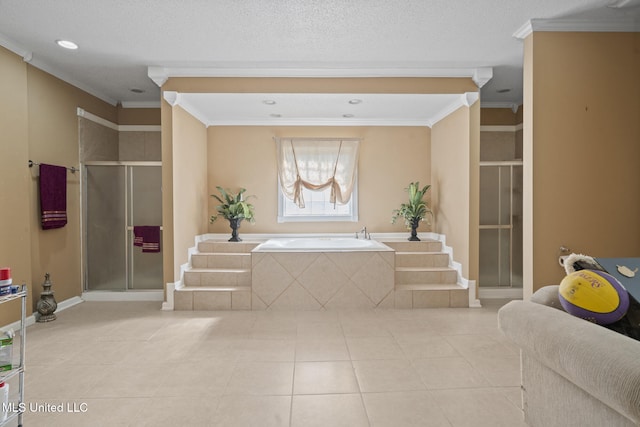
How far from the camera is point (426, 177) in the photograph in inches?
206

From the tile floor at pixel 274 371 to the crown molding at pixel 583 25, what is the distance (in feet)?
8.14

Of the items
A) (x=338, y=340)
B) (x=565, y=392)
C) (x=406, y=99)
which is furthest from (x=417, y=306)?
(x=565, y=392)

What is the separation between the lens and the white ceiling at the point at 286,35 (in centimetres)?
262

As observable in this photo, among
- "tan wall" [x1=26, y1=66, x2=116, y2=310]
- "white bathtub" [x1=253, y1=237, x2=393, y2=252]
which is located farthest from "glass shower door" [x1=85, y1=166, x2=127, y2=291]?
"white bathtub" [x1=253, y1=237, x2=393, y2=252]

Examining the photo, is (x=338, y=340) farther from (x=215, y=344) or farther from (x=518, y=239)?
(x=518, y=239)

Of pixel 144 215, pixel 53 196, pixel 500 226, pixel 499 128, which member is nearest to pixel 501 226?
pixel 500 226

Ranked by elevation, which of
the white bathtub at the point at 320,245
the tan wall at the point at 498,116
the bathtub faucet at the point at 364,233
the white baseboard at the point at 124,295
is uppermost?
the tan wall at the point at 498,116

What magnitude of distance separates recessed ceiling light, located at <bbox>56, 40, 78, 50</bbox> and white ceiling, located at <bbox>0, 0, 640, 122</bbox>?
75 millimetres

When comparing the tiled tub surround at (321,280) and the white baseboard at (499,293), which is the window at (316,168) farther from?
the white baseboard at (499,293)

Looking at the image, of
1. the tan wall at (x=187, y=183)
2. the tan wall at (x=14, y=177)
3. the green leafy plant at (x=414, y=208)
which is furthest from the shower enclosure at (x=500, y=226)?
the tan wall at (x=14, y=177)

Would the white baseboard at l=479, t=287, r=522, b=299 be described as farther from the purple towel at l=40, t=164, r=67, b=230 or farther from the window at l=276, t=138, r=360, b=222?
the purple towel at l=40, t=164, r=67, b=230

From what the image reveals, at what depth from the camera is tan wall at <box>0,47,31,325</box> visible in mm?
3088

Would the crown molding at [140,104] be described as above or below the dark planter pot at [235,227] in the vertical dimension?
above

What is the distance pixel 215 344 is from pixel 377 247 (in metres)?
2.06
